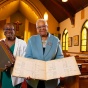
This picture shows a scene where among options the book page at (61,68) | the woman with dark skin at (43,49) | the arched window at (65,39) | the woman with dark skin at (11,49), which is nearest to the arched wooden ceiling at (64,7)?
the arched window at (65,39)

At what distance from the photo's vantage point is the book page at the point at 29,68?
6.39ft

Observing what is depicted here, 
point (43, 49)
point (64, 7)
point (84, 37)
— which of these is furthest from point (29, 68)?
point (64, 7)

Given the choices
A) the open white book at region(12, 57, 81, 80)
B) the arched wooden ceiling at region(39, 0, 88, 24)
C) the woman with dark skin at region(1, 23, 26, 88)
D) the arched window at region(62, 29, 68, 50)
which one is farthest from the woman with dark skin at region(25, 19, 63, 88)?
the arched window at region(62, 29, 68, 50)

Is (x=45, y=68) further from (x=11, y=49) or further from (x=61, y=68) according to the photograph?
(x=11, y=49)

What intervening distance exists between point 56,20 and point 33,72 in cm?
863

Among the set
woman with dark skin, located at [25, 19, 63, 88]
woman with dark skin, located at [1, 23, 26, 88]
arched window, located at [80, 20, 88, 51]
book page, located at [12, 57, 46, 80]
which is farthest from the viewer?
arched window, located at [80, 20, 88, 51]

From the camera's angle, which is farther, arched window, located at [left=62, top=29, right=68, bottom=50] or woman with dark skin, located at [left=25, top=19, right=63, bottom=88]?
arched window, located at [left=62, top=29, right=68, bottom=50]

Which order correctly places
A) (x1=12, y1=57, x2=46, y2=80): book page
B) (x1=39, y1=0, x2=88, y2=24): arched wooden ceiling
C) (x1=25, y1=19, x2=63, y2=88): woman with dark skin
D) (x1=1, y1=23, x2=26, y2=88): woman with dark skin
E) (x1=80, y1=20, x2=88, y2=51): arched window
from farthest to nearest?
(x1=39, y1=0, x2=88, y2=24): arched wooden ceiling < (x1=80, y1=20, x2=88, y2=51): arched window < (x1=1, y1=23, x2=26, y2=88): woman with dark skin < (x1=25, y1=19, x2=63, y2=88): woman with dark skin < (x1=12, y1=57, x2=46, y2=80): book page

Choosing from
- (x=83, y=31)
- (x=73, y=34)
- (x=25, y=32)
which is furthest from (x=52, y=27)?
(x=25, y=32)

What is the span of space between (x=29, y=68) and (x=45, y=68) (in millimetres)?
151

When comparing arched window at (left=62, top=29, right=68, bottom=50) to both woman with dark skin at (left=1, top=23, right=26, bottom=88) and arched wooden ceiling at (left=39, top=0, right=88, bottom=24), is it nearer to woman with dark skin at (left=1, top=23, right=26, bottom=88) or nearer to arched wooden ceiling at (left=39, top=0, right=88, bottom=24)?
arched wooden ceiling at (left=39, top=0, right=88, bottom=24)

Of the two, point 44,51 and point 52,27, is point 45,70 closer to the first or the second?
point 44,51

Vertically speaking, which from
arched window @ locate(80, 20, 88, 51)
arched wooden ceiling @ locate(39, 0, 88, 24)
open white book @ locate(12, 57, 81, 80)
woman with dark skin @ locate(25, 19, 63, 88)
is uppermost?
arched wooden ceiling @ locate(39, 0, 88, 24)

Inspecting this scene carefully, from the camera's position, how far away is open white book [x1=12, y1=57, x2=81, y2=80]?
1952mm
